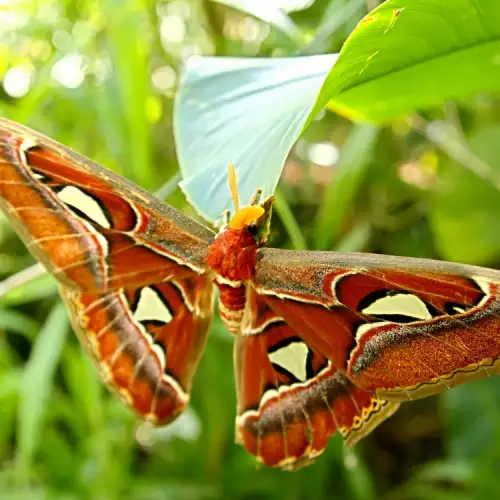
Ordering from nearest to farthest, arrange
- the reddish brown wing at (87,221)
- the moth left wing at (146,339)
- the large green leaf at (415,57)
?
1. the large green leaf at (415,57)
2. the reddish brown wing at (87,221)
3. the moth left wing at (146,339)

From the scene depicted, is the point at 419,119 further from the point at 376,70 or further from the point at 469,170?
the point at 376,70

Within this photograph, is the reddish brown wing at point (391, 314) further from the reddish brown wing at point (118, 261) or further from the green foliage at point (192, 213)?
the green foliage at point (192, 213)

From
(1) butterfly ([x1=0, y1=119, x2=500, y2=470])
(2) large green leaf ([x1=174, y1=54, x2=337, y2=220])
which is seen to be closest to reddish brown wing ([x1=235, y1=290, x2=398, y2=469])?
(1) butterfly ([x1=0, y1=119, x2=500, y2=470])

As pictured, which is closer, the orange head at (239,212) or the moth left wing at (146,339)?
the orange head at (239,212)

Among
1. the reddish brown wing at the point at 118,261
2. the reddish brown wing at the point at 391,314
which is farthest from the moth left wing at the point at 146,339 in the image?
the reddish brown wing at the point at 391,314

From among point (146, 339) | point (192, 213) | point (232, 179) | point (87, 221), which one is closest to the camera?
point (232, 179)

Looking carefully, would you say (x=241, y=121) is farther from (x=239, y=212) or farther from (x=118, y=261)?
(x=118, y=261)

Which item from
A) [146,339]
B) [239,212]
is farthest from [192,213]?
[239,212]

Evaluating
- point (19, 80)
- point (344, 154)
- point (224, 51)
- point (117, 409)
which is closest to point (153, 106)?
point (224, 51)
